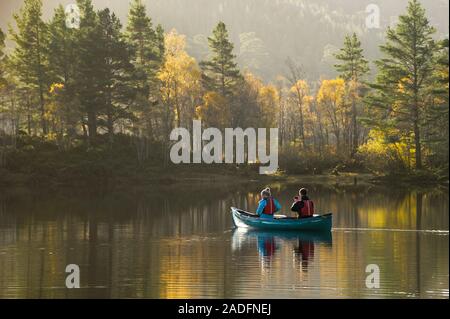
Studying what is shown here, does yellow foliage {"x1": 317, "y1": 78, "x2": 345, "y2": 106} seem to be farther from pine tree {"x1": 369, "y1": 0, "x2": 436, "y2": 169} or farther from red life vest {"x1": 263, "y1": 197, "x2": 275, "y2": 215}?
red life vest {"x1": 263, "y1": 197, "x2": 275, "y2": 215}

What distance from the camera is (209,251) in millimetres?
27422

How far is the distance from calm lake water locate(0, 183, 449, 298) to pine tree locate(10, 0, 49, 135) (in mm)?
25310

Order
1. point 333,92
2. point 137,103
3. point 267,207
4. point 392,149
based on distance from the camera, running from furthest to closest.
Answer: point 333,92 → point 137,103 → point 392,149 → point 267,207

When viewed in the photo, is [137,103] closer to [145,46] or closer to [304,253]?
[145,46]

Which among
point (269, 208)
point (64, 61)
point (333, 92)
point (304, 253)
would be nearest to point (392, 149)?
point (333, 92)

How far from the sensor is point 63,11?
7469 centimetres

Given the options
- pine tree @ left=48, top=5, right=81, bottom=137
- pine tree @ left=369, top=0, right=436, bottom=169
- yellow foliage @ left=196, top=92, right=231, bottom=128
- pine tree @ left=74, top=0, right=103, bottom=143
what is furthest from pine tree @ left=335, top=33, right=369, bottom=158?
pine tree @ left=48, top=5, right=81, bottom=137

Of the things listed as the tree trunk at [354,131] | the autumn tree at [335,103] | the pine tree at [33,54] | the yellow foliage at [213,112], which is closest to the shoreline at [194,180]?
the tree trunk at [354,131]

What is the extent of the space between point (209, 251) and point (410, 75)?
47.2 m

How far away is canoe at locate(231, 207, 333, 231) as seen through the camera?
3206 cm
